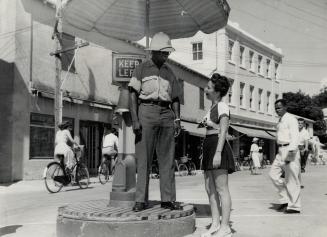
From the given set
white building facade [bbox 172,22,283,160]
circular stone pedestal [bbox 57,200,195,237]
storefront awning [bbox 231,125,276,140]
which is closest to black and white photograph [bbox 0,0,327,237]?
circular stone pedestal [bbox 57,200,195,237]

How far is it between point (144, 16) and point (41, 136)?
11.1 metres

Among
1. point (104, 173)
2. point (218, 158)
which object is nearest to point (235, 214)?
point (218, 158)

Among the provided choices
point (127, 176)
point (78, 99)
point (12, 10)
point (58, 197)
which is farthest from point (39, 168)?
point (127, 176)

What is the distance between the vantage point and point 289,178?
8.20 metres

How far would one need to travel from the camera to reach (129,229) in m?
5.36

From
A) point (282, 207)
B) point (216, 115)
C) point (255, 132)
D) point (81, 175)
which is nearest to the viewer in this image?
point (216, 115)

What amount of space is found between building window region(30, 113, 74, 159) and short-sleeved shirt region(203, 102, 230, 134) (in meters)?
12.8

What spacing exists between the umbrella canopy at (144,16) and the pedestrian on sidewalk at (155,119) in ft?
4.55

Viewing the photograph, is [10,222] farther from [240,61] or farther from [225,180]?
[240,61]

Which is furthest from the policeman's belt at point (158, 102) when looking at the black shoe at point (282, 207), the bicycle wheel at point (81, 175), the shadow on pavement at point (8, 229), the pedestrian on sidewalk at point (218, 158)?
the bicycle wheel at point (81, 175)

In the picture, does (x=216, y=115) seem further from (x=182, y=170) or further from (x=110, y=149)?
(x=182, y=170)

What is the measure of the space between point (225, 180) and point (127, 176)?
5.12 feet

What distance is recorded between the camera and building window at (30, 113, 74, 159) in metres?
17.7

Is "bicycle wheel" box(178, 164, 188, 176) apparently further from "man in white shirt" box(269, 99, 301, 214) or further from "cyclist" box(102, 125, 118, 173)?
"man in white shirt" box(269, 99, 301, 214)
